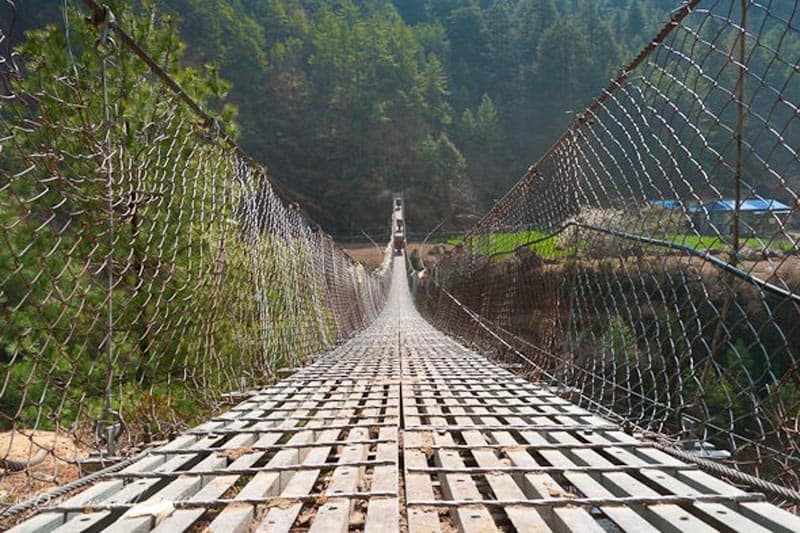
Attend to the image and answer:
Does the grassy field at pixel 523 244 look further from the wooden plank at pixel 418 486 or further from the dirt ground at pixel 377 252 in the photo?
the dirt ground at pixel 377 252

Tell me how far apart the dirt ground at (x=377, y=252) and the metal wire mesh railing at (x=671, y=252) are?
43.6ft

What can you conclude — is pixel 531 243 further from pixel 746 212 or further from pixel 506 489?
pixel 506 489

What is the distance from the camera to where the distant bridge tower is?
2085 centimetres

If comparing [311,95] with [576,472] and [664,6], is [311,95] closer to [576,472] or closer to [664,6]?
[664,6]

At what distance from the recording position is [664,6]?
3953 centimetres

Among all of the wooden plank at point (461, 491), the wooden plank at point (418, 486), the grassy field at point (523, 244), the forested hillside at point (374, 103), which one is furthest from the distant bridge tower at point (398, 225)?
the wooden plank at point (461, 491)

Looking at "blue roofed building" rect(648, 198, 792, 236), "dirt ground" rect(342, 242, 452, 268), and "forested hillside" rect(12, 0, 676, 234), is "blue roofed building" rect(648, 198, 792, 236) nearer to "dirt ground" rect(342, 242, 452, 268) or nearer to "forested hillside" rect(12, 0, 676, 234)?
"dirt ground" rect(342, 242, 452, 268)

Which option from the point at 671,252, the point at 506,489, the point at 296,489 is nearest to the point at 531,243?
the point at 671,252

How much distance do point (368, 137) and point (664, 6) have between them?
2525 cm

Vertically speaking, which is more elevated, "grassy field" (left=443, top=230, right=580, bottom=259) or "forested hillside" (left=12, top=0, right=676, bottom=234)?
"forested hillside" (left=12, top=0, right=676, bottom=234)

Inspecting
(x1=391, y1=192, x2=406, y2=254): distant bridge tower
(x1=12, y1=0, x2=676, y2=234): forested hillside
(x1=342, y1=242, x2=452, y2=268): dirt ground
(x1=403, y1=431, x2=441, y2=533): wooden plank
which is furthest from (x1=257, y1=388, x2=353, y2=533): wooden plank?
(x1=12, y1=0, x2=676, y2=234): forested hillside

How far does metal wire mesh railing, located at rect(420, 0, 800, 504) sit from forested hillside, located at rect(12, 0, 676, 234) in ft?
72.6

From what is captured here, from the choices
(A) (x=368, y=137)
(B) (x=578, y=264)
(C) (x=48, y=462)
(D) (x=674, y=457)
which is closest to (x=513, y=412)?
(D) (x=674, y=457)

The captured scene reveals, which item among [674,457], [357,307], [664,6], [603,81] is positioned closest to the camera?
[674,457]
